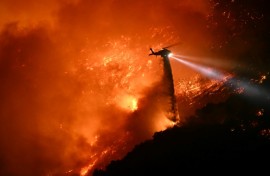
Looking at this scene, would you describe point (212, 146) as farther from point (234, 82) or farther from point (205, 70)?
point (205, 70)

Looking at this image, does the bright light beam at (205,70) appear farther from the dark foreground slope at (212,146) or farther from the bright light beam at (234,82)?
the dark foreground slope at (212,146)

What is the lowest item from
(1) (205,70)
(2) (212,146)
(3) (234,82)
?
(2) (212,146)

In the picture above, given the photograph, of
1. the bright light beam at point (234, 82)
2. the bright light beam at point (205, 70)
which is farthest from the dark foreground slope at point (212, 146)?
the bright light beam at point (205, 70)

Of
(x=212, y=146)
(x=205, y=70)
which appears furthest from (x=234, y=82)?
(x=212, y=146)

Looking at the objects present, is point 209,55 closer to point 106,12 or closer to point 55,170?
point 106,12

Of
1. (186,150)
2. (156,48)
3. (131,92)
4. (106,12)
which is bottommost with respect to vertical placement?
(186,150)

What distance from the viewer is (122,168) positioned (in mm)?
19234

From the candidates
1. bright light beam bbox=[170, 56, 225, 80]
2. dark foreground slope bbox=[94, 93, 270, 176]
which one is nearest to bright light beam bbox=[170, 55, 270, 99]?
bright light beam bbox=[170, 56, 225, 80]

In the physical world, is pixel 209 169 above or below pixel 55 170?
below

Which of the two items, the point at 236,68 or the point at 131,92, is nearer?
the point at 236,68

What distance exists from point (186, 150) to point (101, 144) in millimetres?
11671

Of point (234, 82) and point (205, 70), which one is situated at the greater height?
point (205, 70)

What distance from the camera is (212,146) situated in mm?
17516

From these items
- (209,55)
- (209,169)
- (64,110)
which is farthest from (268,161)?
(64,110)
